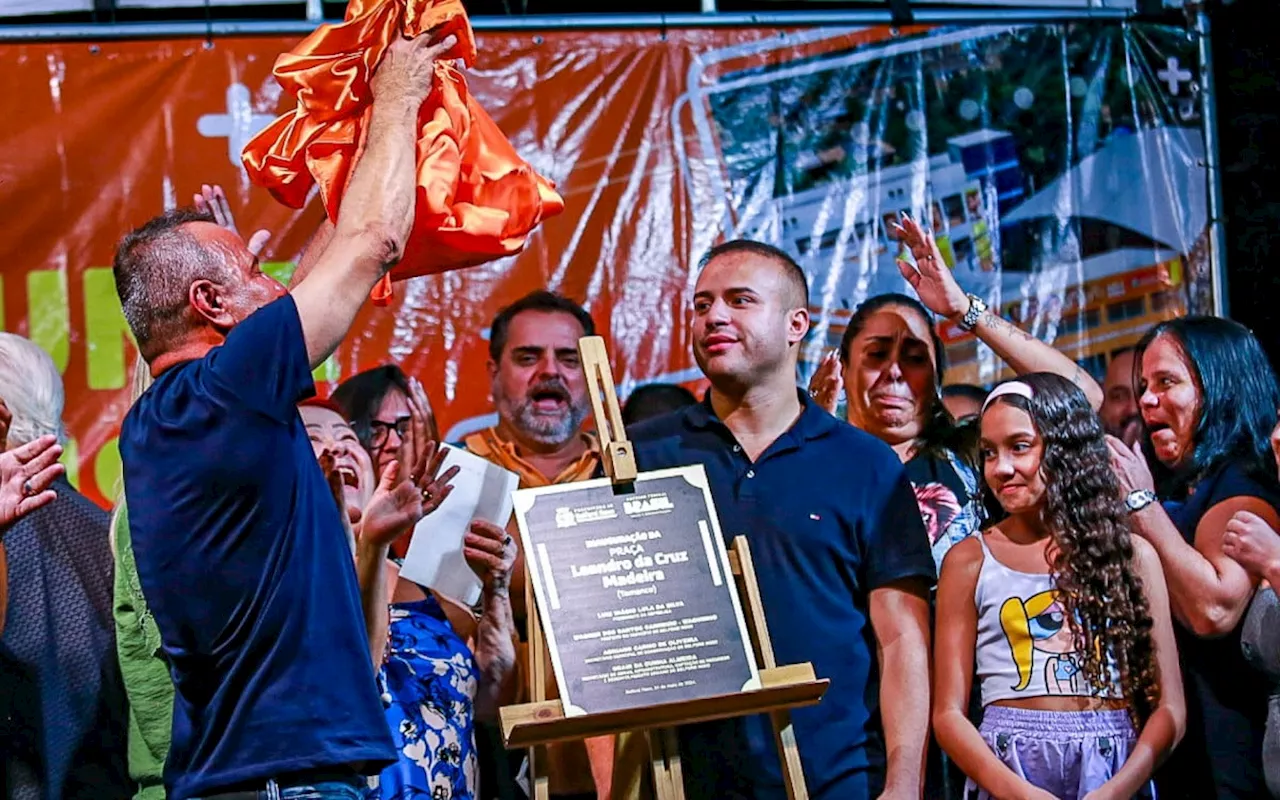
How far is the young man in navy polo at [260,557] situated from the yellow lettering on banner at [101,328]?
9.06 feet

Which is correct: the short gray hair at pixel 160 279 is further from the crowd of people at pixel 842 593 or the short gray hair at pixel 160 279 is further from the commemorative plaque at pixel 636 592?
the commemorative plaque at pixel 636 592

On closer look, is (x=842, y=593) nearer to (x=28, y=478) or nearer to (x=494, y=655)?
(x=494, y=655)

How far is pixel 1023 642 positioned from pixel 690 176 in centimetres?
250

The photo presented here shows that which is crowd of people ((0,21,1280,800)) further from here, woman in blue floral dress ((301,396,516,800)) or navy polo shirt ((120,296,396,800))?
navy polo shirt ((120,296,396,800))

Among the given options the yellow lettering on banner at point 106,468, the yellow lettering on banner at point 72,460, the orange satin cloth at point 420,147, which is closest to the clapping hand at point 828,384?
the orange satin cloth at point 420,147

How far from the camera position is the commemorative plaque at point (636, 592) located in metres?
3.51

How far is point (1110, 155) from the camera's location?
240 inches

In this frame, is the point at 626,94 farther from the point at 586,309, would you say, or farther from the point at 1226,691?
the point at 1226,691

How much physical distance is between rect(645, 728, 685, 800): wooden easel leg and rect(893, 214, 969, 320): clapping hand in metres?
1.90

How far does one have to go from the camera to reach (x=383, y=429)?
5.10 metres

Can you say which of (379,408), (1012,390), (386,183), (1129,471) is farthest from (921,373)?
(386,183)

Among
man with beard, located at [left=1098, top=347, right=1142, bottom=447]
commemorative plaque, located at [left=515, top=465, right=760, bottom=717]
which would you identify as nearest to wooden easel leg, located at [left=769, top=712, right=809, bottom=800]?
commemorative plaque, located at [left=515, top=465, right=760, bottom=717]

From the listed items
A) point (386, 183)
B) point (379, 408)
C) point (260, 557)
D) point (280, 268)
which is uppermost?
point (280, 268)

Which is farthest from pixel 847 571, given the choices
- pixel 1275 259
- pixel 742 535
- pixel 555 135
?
pixel 1275 259
